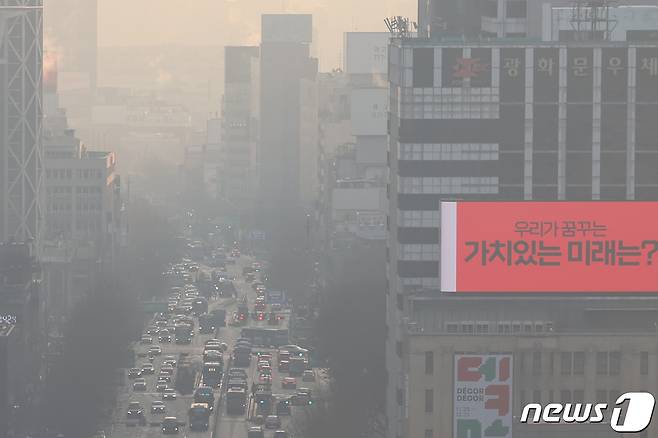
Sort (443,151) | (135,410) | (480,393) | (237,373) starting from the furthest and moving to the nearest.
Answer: (237,373) → (135,410) → (443,151) → (480,393)

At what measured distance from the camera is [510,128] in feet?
337

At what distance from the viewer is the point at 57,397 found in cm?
12800

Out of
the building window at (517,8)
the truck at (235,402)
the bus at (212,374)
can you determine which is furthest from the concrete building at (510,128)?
the bus at (212,374)

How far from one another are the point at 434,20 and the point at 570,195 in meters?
15.6

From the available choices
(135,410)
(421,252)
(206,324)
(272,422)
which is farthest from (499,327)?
(206,324)

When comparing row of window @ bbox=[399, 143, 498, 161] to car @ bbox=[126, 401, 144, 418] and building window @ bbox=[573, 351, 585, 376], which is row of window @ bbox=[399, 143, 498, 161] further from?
car @ bbox=[126, 401, 144, 418]

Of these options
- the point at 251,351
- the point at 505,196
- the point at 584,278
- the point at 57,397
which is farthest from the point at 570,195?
the point at 251,351

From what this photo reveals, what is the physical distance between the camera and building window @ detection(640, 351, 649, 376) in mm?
86750

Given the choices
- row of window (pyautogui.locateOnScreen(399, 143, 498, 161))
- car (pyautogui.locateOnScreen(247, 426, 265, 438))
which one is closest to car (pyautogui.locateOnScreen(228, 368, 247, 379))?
car (pyautogui.locateOnScreen(247, 426, 265, 438))

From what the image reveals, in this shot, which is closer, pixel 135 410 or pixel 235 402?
pixel 135 410

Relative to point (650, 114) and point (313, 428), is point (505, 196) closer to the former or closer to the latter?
point (650, 114)

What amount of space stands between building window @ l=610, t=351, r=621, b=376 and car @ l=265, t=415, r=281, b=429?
40862 mm

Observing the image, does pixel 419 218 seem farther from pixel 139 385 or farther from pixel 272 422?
pixel 139 385

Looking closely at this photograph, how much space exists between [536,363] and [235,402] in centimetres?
4920
